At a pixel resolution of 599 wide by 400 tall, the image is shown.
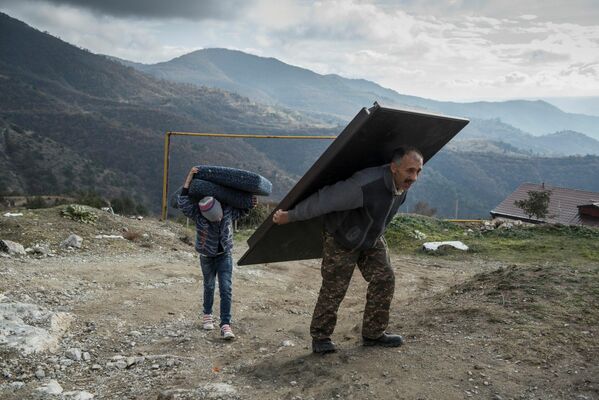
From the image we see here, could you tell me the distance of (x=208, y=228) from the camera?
471cm

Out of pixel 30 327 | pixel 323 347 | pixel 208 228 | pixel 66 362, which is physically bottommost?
pixel 66 362

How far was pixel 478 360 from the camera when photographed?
12.3ft

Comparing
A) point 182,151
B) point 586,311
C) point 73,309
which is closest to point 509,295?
point 586,311

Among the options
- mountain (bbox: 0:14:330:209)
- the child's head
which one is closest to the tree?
the child's head

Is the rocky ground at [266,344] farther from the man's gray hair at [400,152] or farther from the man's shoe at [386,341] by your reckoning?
the man's gray hair at [400,152]

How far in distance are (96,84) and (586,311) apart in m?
174

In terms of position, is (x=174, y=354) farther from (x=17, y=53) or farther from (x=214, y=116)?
(x=17, y=53)

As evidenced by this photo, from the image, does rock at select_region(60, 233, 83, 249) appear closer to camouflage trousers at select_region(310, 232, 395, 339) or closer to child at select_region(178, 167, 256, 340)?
child at select_region(178, 167, 256, 340)

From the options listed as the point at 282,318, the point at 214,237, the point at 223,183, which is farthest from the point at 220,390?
the point at 282,318

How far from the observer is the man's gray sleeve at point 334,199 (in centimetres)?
347

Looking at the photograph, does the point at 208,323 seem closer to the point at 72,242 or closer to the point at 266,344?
the point at 266,344

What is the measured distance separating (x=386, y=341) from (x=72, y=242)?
20.9 ft

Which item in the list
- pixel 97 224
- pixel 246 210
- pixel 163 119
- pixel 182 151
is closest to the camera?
pixel 246 210

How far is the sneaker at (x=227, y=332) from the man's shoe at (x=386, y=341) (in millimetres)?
1339
